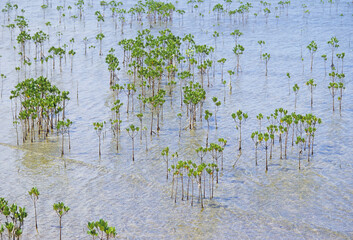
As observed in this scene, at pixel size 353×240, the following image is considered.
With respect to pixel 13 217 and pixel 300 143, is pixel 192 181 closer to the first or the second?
pixel 13 217

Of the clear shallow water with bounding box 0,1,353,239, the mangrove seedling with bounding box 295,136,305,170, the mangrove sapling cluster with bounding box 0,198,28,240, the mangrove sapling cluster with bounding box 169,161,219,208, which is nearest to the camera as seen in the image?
the mangrove sapling cluster with bounding box 0,198,28,240

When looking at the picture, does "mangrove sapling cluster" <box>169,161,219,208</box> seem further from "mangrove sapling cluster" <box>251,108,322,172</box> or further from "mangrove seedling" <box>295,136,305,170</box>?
"mangrove seedling" <box>295,136,305,170</box>

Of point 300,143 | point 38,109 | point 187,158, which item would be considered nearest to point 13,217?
point 187,158

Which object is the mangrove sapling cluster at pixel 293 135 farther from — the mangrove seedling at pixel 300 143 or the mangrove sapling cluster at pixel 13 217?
the mangrove sapling cluster at pixel 13 217

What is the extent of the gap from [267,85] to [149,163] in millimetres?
12365

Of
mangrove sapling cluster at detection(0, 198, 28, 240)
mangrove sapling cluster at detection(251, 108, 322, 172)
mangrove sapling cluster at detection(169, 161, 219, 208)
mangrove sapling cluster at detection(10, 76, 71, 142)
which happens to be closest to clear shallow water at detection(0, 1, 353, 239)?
mangrove sapling cluster at detection(169, 161, 219, 208)

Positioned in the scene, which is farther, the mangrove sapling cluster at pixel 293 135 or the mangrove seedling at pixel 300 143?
the mangrove sapling cluster at pixel 293 135

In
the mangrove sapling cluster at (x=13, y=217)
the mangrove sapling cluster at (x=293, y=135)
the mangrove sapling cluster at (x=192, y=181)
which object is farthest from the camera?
the mangrove sapling cluster at (x=293, y=135)

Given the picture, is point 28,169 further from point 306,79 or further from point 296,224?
point 306,79

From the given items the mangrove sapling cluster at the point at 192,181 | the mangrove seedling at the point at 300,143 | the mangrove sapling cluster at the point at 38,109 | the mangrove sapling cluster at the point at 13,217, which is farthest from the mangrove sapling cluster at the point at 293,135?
the mangrove sapling cluster at the point at 13,217

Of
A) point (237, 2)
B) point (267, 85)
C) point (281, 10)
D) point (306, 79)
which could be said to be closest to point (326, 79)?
point (306, 79)

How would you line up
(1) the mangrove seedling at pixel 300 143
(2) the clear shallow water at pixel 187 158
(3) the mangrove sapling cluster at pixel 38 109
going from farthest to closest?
(3) the mangrove sapling cluster at pixel 38 109, (1) the mangrove seedling at pixel 300 143, (2) the clear shallow water at pixel 187 158

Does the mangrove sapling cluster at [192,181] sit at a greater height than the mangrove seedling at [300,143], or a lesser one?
lesser

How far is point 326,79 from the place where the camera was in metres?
27.8
